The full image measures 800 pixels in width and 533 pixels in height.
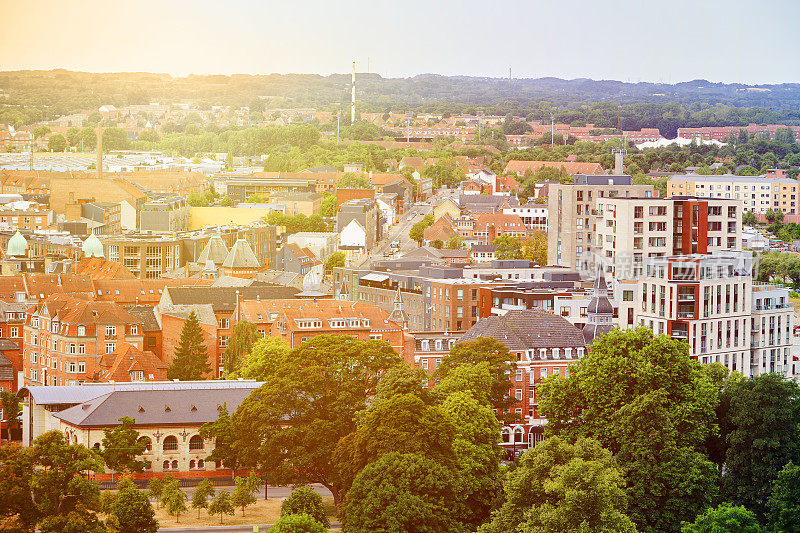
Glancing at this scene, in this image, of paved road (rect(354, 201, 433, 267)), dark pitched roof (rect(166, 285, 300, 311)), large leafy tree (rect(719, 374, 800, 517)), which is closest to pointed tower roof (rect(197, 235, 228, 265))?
paved road (rect(354, 201, 433, 267))

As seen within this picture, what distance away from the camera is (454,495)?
174 feet

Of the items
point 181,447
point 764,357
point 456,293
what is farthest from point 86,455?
point 456,293

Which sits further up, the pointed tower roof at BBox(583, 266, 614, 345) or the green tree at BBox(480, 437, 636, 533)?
the pointed tower roof at BBox(583, 266, 614, 345)

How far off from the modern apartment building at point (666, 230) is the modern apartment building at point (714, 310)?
5.39 meters

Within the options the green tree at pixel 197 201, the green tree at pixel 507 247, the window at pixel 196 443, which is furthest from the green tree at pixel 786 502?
the green tree at pixel 197 201

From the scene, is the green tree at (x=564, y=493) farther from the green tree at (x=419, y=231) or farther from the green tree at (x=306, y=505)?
the green tree at (x=419, y=231)

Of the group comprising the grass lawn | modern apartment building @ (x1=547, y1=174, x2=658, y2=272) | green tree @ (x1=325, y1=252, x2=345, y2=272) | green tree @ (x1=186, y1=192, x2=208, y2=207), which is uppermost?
modern apartment building @ (x1=547, y1=174, x2=658, y2=272)

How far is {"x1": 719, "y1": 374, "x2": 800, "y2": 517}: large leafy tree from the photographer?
5644cm

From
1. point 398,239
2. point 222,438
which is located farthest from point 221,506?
point 398,239

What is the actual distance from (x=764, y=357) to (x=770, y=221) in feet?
368

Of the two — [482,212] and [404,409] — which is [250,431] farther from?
[482,212]

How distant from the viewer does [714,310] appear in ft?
259

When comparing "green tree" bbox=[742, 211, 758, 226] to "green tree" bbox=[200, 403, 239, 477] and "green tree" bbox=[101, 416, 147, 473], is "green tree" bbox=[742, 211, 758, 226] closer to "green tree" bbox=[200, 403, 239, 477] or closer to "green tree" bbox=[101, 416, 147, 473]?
"green tree" bbox=[200, 403, 239, 477]

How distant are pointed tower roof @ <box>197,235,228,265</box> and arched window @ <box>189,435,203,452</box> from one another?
5807cm
